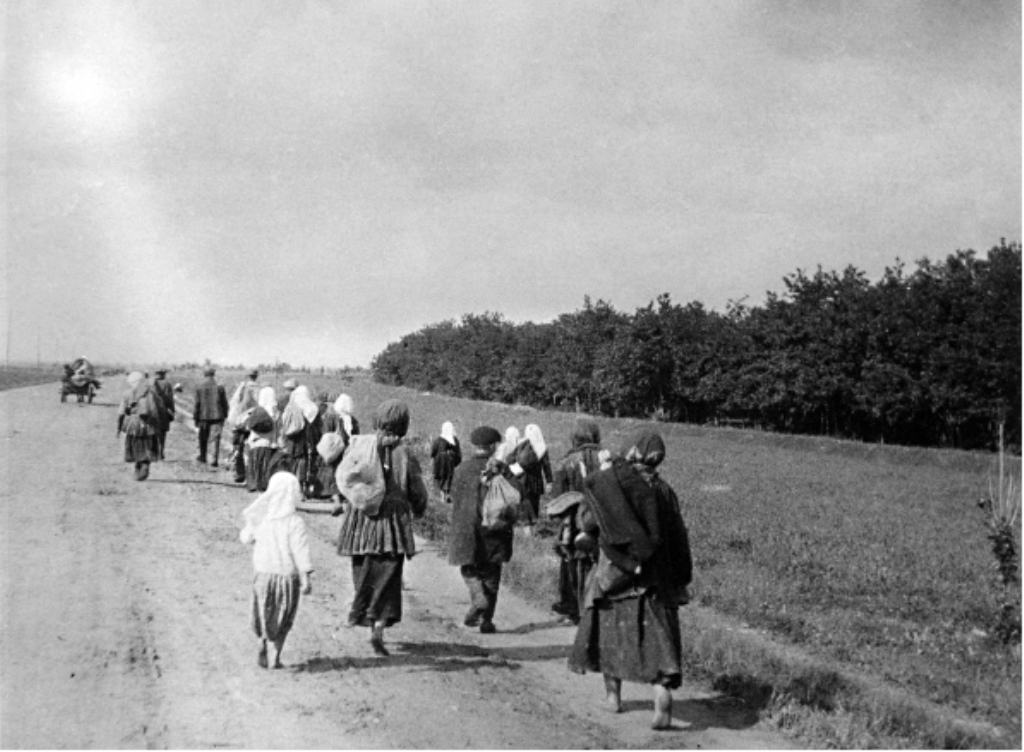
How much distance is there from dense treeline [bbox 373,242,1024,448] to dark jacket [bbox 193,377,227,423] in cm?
1425

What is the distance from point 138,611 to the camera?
29.2 ft

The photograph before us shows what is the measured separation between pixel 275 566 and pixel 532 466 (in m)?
5.93

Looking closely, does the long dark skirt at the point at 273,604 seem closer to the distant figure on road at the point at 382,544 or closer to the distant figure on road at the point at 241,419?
the distant figure on road at the point at 382,544

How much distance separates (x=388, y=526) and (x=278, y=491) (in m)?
A: 0.95

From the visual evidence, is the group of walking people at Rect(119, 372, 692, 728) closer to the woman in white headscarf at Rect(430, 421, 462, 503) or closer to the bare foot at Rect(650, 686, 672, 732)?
the bare foot at Rect(650, 686, 672, 732)

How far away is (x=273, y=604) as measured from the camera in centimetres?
727

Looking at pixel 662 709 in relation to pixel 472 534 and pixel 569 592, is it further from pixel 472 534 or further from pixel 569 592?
pixel 569 592

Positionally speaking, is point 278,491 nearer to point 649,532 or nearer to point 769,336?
point 649,532

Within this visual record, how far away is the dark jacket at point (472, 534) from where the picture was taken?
8.88 meters

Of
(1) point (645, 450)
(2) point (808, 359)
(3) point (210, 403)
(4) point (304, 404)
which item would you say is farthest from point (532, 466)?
(2) point (808, 359)

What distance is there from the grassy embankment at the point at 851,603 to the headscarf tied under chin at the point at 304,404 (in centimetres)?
266

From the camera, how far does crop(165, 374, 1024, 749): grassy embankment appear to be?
6922 millimetres

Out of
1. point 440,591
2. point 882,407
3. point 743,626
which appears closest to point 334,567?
point 440,591

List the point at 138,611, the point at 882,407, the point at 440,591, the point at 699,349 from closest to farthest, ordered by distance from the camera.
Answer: the point at 138,611
the point at 440,591
the point at 882,407
the point at 699,349
